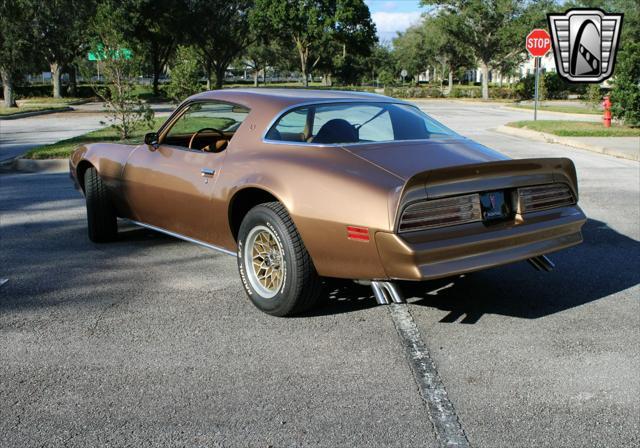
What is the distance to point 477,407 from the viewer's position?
10.8 ft

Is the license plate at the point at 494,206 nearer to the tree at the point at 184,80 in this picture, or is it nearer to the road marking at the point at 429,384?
the road marking at the point at 429,384

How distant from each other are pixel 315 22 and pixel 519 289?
188 ft

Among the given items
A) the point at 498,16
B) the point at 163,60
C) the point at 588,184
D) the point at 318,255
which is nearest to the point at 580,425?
the point at 318,255

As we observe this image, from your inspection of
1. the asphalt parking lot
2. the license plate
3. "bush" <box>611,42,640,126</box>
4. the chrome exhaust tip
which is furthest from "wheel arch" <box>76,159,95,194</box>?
"bush" <box>611,42,640,126</box>

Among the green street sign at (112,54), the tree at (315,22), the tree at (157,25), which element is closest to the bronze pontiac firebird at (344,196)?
the green street sign at (112,54)

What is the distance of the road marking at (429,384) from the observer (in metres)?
3.03

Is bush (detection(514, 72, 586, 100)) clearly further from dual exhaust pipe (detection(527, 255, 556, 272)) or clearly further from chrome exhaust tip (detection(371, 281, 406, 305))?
chrome exhaust tip (detection(371, 281, 406, 305))

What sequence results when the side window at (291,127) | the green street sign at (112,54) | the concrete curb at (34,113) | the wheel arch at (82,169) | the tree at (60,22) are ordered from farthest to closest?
the tree at (60,22)
the concrete curb at (34,113)
the green street sign at (112,54)
the wheel arch at (82,169)
the side window at (291,127)

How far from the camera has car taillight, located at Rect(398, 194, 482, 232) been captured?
3.85 meters

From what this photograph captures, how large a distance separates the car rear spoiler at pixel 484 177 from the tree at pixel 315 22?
53.9 meters

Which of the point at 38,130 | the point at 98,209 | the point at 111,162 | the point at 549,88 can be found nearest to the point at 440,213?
the point at 111,162

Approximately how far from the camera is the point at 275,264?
4496 millimetres

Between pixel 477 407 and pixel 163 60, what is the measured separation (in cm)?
6034

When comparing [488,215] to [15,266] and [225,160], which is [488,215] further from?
[15,266]
